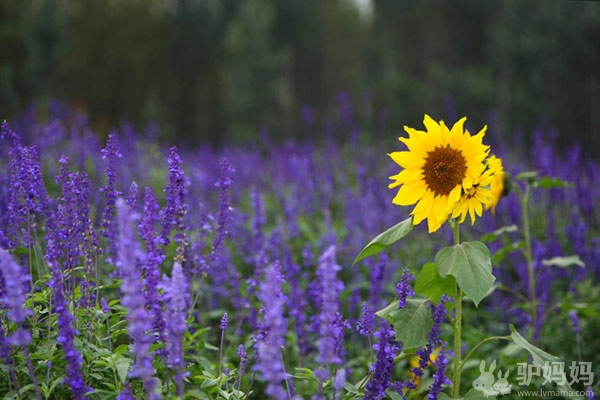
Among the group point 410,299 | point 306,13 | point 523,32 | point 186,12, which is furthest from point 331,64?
point 410,299

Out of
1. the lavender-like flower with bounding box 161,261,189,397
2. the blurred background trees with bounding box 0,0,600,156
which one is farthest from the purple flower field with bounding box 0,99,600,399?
the blurred background trees with bounding box 0,0,600,156

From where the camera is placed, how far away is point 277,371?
1727 mm

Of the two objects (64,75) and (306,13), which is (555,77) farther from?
(64,75)

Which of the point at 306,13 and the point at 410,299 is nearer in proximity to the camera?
the point at 410,299

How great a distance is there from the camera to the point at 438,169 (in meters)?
2.61

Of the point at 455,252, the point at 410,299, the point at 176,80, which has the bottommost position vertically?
the point at 410,299

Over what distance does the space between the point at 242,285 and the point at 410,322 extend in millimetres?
2805

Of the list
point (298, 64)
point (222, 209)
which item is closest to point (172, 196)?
point (222, 209)

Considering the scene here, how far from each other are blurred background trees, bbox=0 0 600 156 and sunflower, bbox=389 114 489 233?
738cm

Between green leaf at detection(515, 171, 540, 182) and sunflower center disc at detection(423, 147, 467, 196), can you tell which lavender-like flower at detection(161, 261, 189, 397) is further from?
green leaf at detection(515, 171, 540, 182)

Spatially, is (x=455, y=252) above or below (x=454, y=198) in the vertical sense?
below

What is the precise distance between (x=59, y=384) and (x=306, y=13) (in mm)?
26717

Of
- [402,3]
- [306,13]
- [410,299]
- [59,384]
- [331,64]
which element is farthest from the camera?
[331,64]

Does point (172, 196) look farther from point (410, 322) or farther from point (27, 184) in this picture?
point (410, 322)
